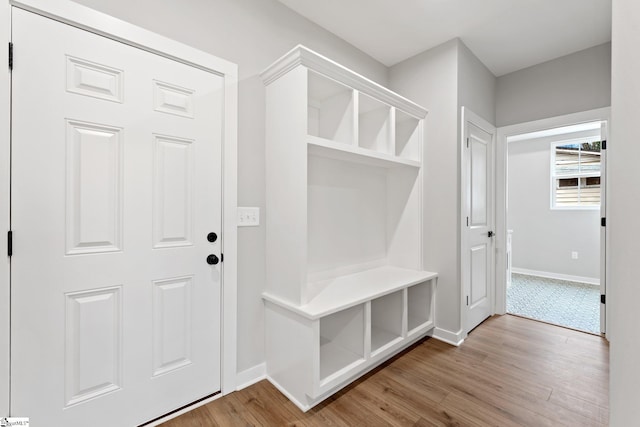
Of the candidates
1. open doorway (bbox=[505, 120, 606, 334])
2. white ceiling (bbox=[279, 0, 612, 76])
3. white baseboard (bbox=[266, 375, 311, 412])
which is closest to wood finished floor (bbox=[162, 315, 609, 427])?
white baseboard (bbox=[266, 375, 311, 412])

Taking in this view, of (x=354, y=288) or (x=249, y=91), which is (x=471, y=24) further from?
(x=354, y=288)

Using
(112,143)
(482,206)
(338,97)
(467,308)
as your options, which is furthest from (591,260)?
(112,143)

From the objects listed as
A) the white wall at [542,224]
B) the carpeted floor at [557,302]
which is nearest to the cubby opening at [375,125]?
the carpeted floor at [557,302]

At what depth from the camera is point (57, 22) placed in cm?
132

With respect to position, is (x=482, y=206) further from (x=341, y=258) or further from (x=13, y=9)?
(x=13, y=9)

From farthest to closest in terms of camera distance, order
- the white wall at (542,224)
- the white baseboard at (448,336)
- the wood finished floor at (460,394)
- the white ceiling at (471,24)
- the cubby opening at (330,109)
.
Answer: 1. the white wall at (542,224)
2. the white baseboard at (448,336)
3. the white ceiling at (471,24)
4. the cubby opening at (330,109)
5. the wood finished floor at (460,394)

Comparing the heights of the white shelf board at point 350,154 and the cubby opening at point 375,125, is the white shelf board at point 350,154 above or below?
→ below

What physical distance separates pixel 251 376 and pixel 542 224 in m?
5.57

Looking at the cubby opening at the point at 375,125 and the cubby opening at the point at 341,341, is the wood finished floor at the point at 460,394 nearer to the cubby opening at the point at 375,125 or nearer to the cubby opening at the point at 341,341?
the cubby opening at the point at 341,341

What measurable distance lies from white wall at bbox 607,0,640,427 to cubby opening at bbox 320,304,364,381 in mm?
1388

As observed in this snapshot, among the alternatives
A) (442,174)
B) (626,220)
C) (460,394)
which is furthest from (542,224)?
(626,220)

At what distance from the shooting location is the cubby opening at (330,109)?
2.07 metres

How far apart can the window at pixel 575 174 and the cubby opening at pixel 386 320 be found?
14.4ft

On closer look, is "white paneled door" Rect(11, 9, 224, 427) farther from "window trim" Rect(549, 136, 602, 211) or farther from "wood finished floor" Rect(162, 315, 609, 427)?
"window trim" Rect(549, 136, 602, 211)
